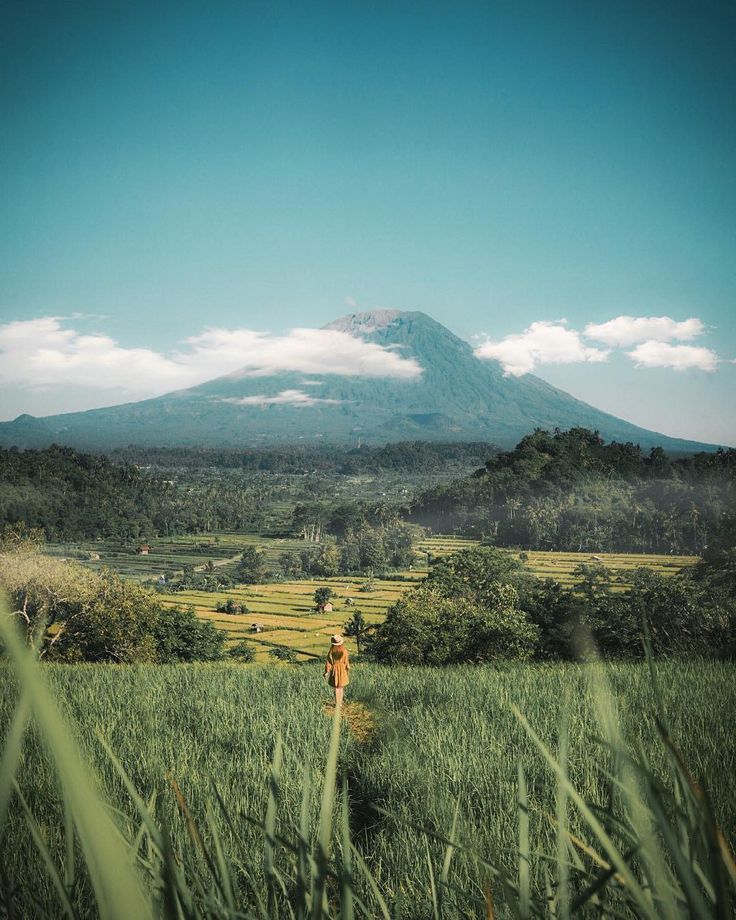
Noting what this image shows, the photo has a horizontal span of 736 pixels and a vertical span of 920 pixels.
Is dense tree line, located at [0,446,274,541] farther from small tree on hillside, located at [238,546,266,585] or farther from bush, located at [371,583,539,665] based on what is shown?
bush, located at [371,583,539,665]

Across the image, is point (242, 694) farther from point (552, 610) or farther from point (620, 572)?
point (620, 572)

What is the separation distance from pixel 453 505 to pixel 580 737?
3691 inches

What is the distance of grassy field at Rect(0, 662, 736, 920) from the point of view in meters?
2.07

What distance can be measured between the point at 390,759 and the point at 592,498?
79665mm

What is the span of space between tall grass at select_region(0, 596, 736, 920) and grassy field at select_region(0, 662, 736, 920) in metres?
0.02

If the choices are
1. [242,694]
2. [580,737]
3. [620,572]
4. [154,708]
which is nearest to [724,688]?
[580,737]

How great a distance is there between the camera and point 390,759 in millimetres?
4094

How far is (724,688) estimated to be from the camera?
5.80 metres

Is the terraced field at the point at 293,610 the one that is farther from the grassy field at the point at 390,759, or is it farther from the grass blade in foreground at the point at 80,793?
the grass blade in foreground at the point at 80,793

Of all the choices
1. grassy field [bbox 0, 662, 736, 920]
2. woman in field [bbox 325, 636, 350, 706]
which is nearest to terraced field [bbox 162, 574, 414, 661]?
grassy field [bbox 0, 662, 736, 920]

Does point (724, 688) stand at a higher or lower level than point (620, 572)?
higher

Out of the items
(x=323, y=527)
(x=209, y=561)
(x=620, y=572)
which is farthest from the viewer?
(x=323, y=527)

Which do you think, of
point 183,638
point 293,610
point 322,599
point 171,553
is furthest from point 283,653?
point 171,553

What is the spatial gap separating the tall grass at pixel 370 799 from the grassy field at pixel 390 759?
0.02 meters
